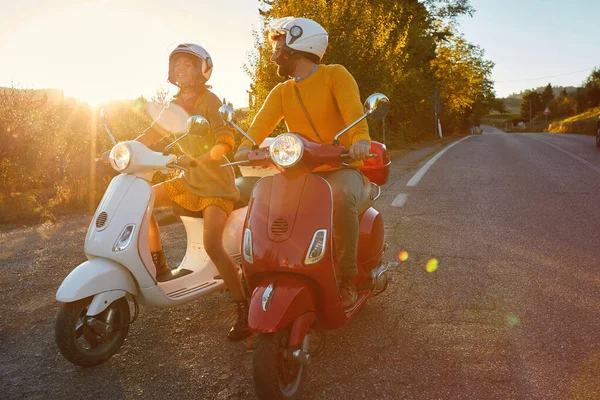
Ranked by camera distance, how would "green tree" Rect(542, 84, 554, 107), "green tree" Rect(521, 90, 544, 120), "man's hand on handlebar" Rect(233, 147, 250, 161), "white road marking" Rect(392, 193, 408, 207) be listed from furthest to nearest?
1. "green tree" Rect(521, 90, 544, 120)
2. "green tree" Rect(542, 84, 554, 107)
3. "white road marking" Rect(392, 193, 408, 207)
4. "man's hand on handlebar" Rect(233, 147, 250, 161)

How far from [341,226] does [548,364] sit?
52.7 inches

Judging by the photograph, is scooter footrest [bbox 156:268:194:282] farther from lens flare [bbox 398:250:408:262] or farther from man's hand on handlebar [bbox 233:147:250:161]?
lens flare [bbox 398:250:408:262]

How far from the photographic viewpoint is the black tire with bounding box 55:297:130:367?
2.80m

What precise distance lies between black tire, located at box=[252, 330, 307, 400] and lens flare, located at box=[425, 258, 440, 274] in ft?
7.59

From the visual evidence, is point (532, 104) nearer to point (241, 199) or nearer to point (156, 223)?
point (241, 199)

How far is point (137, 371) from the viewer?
9.62 ft

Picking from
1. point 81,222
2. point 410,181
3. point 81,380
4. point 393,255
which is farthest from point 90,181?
point 81,380

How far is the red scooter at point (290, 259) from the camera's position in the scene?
2410 millimetres

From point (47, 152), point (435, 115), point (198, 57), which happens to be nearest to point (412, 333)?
point (198, 57)

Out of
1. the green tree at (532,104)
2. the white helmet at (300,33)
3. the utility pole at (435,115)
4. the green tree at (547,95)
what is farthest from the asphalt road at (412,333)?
the green tree at (547,95)

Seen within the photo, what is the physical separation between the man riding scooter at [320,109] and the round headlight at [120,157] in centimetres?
67

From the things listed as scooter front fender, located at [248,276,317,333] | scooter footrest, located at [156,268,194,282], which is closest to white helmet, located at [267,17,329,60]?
scooter front fender, located at [248,276,317,333]

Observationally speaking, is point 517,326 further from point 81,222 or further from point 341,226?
point 81,222

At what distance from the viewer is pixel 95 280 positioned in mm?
2855
